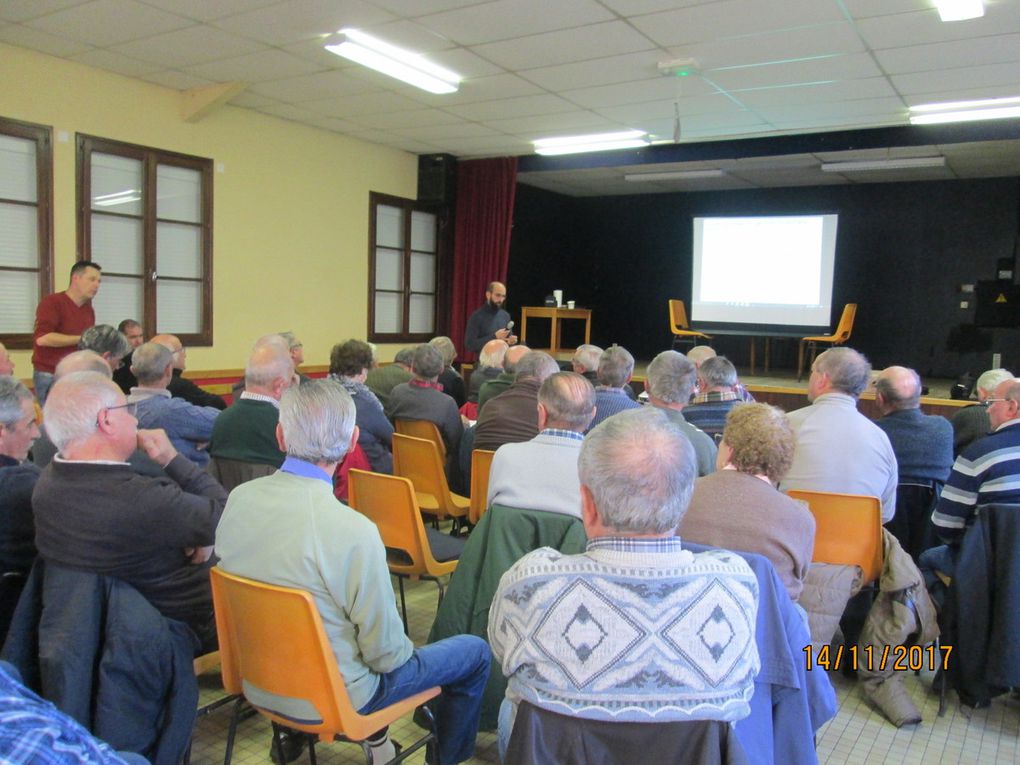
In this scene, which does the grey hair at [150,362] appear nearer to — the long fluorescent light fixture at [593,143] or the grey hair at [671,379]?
the grey hair at [671,379]

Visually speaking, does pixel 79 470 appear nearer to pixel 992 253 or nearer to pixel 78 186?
pixel 78 186

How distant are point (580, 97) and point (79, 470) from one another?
17.0 feet

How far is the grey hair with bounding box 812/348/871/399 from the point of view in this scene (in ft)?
10.00

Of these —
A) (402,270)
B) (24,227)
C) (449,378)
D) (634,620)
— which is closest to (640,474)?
(634,620)

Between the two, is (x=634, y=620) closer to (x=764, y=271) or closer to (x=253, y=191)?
(x=253, y=191)

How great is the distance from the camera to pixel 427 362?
3982 millimetres

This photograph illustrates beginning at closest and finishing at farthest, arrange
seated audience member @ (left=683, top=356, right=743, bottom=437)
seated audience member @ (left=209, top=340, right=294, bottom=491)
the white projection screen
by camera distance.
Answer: seated audience member @ (left=209, top=340, right=294, bottom=491)
seated audience member @ (left=683, top=356, right=743, bottom=437)
the white projection screen

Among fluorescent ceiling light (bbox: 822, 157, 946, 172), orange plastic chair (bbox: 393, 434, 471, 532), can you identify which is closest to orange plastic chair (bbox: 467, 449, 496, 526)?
orange plastic chair (bbox: 393, 434, 471, 532)

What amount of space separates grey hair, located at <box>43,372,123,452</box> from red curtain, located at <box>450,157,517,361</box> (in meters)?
7.18

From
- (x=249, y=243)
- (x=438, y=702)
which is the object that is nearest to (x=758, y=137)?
(x=249, y=243)

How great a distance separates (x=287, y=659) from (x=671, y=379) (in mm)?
2069

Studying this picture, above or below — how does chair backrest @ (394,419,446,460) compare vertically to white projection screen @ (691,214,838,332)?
below

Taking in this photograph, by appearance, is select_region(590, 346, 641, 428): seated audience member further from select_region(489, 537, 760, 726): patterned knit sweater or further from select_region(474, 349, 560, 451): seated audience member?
select_region(489, 537, 760, 726): patterned knit sweater

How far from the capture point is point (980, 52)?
483 centimetres
